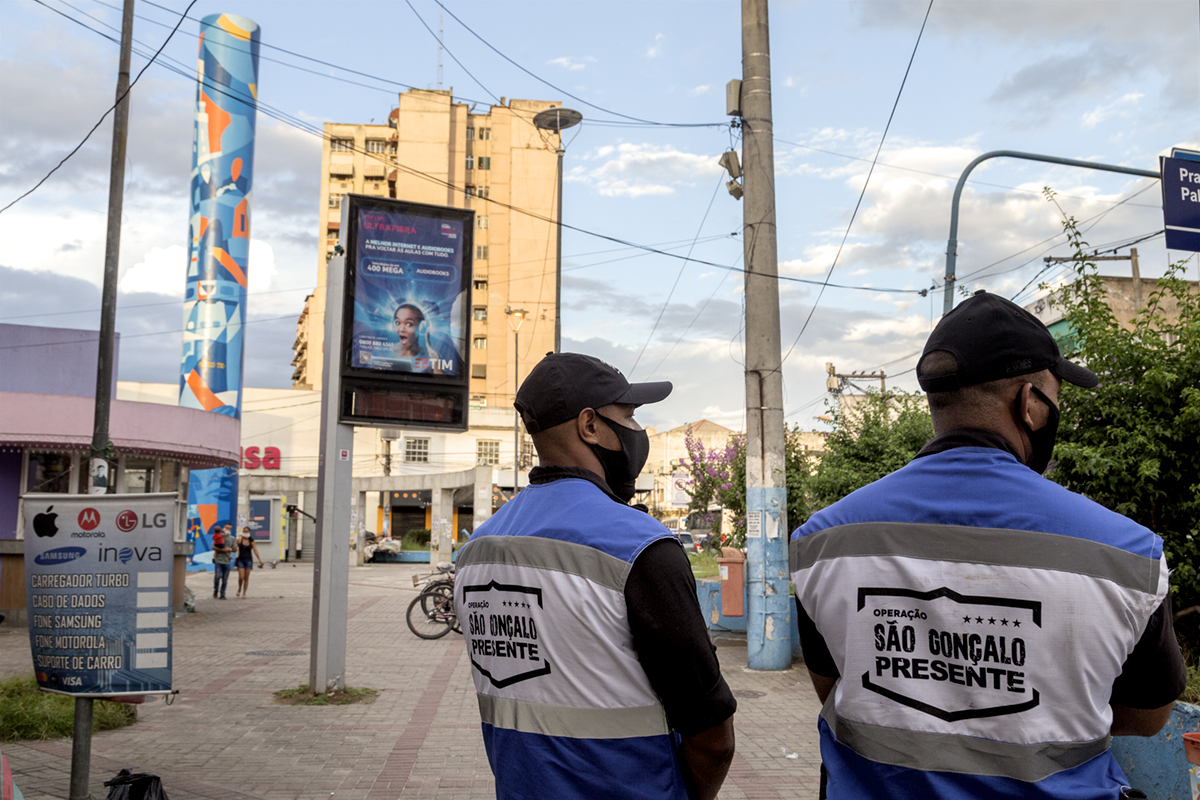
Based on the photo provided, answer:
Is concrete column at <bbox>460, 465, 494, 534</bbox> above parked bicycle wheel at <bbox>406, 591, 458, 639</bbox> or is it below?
above

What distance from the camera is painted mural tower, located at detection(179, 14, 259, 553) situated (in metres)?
33.2

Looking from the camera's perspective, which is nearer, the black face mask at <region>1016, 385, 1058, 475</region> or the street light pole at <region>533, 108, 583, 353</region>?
the black face mask at <region>1016, 385, 1058, 475</region>

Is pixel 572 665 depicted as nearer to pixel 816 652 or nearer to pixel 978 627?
pixel 816 652

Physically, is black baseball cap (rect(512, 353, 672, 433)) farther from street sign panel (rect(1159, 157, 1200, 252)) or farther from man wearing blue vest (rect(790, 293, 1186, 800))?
street sign panel (rect(1159, 157, 1200, 252))

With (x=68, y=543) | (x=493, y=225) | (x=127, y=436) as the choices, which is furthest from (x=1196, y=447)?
(x=493, y=225)

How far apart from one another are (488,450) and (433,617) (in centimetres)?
4680

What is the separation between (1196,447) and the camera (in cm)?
710

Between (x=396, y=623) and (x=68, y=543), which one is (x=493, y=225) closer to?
(x=396, y=623)

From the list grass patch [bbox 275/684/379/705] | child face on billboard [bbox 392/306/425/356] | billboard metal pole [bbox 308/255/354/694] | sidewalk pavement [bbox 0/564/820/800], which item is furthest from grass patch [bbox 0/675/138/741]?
child face on billboard [bbox 392/306/425/356]

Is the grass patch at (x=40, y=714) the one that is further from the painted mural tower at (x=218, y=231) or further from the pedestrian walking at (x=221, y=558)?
the painted mural tower at (x=218, y=231)

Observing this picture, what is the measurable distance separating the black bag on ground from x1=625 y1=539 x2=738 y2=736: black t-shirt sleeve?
12.2 ft

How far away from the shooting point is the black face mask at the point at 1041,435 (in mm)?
2109

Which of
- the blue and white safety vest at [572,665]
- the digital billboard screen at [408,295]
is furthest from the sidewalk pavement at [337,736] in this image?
the blue and white safety vest at [572,665]

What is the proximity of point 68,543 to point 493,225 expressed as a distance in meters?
71.1
